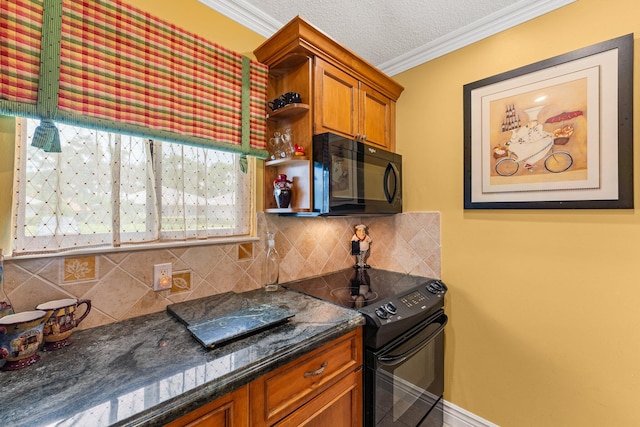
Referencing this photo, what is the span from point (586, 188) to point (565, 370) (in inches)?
37.1

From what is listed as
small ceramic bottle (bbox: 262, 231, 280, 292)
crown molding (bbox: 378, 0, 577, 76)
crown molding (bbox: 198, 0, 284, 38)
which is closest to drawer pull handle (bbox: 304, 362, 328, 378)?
small ceramic bottle (bbox: 262, 231, 280, 292)

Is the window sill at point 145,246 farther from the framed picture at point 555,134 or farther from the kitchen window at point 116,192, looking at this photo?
the framed picture at point 555,134

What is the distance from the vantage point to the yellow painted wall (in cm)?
131

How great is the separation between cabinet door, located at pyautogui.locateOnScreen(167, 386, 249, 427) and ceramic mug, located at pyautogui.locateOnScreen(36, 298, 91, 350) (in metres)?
0.55

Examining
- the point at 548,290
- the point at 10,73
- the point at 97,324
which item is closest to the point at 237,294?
the point at 97,324

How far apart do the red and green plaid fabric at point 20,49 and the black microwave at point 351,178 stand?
3.53 ft

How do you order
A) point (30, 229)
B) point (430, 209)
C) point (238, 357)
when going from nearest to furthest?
point (238, 357) → point (30, 229) → point (430, 209)

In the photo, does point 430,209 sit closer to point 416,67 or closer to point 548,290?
point 548,290

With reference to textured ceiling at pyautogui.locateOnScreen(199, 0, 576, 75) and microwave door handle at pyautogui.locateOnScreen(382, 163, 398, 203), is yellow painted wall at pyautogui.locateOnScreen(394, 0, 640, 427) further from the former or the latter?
microwave door handle at pyautogui.locateOnScreen(382, 163, 398, 203)

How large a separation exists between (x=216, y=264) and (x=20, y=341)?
2.37 ft

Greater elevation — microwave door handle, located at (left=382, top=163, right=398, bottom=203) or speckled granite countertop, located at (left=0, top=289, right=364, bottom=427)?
microwave door handle, located at (left=382, top=163, right=398, bottom=203)

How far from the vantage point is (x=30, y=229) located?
38.5 inches

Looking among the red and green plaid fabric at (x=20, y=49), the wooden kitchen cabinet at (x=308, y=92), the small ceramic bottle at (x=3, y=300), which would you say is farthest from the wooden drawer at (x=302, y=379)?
the red and green plaid fabric at (x=20, y=49)

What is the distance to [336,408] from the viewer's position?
1.13 metres
